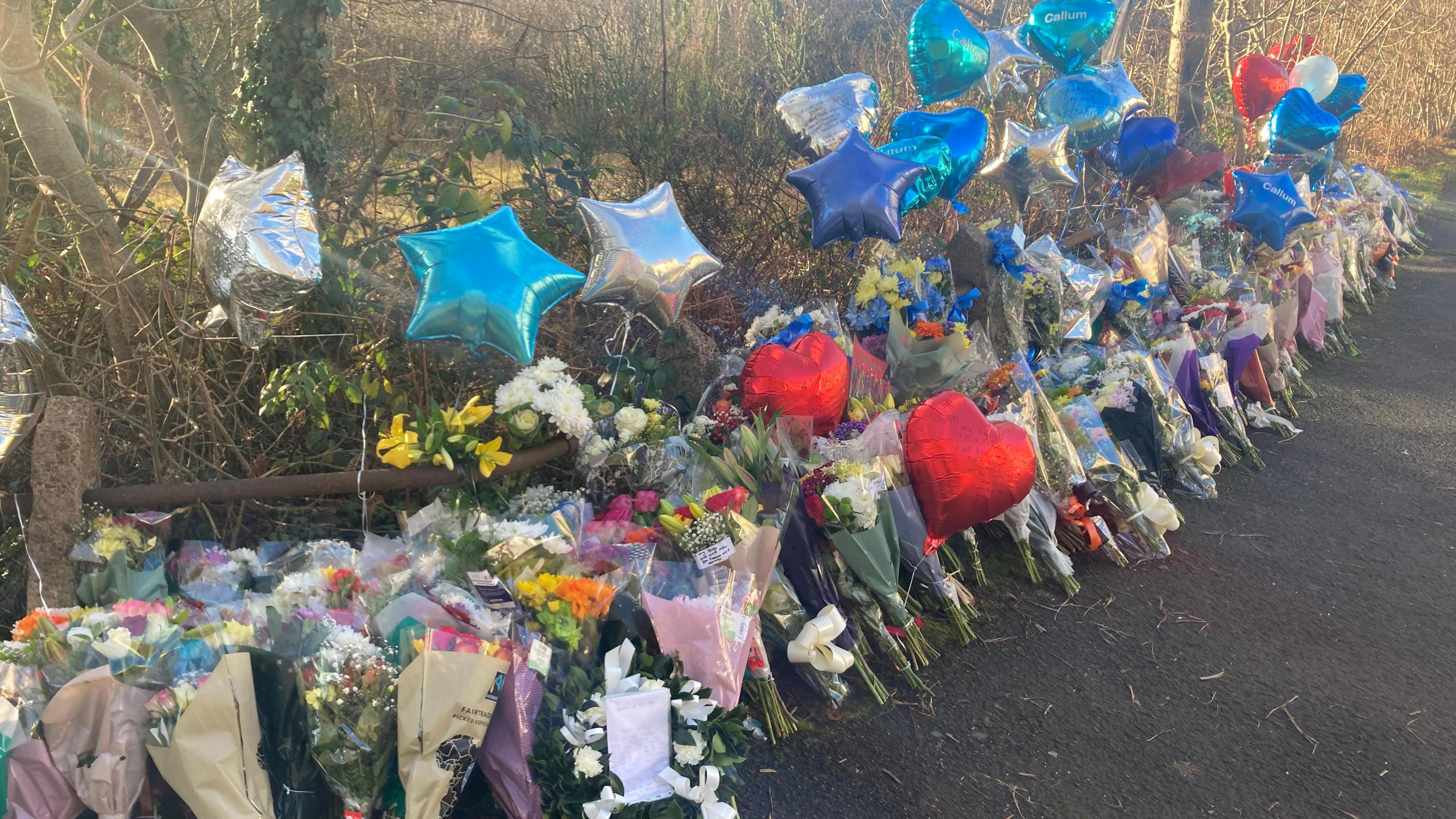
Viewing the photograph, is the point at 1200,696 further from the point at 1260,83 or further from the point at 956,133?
the point at 1260,83

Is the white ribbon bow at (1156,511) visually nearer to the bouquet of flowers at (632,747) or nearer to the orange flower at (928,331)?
the orange flower at (928,331)

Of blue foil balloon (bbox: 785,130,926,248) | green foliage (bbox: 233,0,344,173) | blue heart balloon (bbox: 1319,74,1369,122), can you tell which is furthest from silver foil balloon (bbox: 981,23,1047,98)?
blue heart balloon (bbox: 1319,74,1369,122)

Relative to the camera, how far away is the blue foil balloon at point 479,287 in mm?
3064

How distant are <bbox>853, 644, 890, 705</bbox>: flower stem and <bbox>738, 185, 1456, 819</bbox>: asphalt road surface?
0.04m

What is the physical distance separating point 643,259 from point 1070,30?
14.0 feet

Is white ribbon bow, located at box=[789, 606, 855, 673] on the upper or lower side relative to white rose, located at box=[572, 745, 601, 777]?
lower

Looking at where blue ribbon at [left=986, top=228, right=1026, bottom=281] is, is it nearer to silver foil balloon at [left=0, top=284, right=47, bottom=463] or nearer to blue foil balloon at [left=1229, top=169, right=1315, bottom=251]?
blue foil balloon at [left=1229, top=169, right=1315, bottom=251]

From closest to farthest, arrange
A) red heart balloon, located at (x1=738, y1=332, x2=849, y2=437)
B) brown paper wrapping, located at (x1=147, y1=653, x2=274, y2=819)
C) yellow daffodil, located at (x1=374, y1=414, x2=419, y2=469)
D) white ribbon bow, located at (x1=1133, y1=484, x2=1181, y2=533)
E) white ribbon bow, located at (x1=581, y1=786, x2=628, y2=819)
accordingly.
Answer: brown paper wrapping, located at (x1=147, y1=653, x2=274, y2=819) < white ribbon bow, located at (x1=581, y1=786, x2=628, y2=819) < yellow daffodil, located at (x1=374, y1=414, x2=419, y2=469) < red heart balloon, located at (x1=738, y1=332, x2=849, y2=437) < white ribbon bow, located at (x1=1133, y1=484, x2=1181, y2=533)

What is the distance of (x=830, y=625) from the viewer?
10.2ft

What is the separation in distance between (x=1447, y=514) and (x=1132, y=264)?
2.42m

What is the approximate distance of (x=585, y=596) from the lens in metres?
2.60

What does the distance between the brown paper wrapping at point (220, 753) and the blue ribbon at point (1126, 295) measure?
17.3 ft

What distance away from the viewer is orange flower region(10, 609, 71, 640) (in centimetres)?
233

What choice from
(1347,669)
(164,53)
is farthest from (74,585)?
(1347,669)
